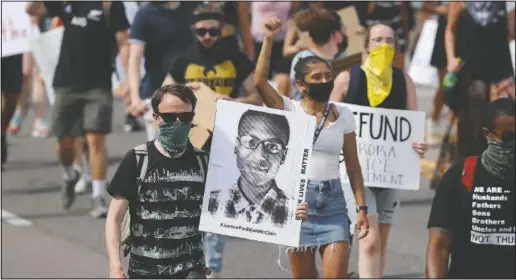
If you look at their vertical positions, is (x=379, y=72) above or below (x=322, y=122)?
above

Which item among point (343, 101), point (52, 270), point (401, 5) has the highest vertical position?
point (401, 5)

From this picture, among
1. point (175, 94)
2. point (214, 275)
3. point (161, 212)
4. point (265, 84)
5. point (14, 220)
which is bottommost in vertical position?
point (214, 275)

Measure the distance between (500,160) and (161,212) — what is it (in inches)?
56.1

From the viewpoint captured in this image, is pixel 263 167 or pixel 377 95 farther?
pixel 377 95

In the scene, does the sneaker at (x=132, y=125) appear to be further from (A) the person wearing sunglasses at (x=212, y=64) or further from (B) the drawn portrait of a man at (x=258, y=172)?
(B) the drawn portrait of a man at (x=258, y=172)

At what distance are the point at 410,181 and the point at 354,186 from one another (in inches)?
39.0

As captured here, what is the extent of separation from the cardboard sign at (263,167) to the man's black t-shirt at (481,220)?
36.0 inches

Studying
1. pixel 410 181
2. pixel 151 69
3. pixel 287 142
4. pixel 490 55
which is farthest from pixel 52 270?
pixel 490 55

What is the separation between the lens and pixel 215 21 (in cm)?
842

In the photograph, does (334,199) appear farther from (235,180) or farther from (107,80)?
(107,80)

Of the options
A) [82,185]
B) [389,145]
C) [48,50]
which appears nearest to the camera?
[389,145]

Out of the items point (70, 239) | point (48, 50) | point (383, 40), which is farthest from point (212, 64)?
point (48, 50)

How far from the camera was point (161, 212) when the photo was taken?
5.80 meters

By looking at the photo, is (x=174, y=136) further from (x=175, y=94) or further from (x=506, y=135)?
(x=506, y=135)
